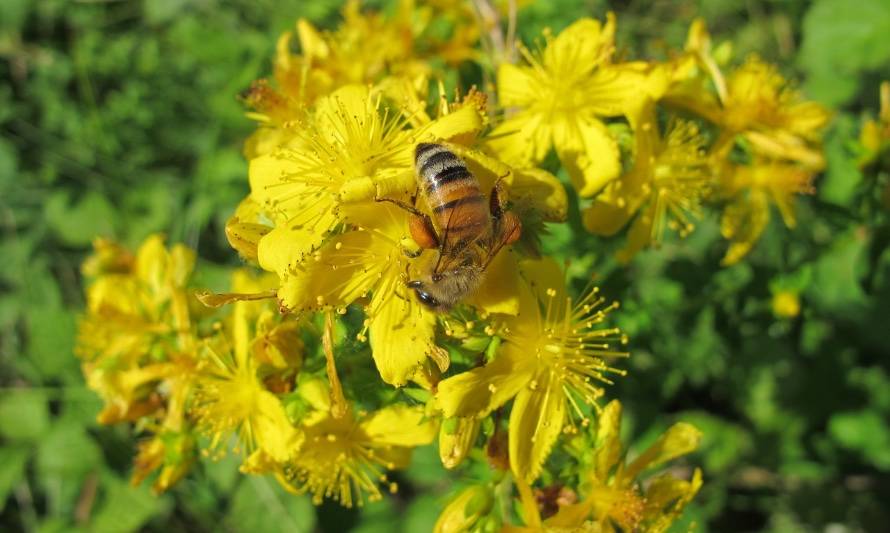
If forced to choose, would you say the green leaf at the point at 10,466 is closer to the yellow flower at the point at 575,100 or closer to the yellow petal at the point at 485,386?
the yellow petal at the point at 485,386

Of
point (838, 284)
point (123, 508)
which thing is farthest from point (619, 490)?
point (123, 508)

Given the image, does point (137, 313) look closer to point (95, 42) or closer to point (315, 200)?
point (315, 200)

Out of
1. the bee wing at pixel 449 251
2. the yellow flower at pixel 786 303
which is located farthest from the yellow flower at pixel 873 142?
the bee wing at pixel 449 251

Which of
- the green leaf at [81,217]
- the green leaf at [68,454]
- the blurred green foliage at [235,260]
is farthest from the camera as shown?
the green leaf at [81,217]

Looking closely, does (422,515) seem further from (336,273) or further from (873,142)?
(873,142)

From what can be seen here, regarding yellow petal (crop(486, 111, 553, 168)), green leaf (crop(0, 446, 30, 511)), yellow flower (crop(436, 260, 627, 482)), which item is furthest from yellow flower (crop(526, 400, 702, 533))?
green leaf (crop(0, 446, 30, 511))

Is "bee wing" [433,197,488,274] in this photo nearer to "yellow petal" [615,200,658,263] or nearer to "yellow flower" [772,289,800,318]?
"yellow petal" [615,200,658,263]

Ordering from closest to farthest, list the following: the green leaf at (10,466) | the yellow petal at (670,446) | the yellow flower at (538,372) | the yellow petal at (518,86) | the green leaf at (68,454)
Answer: the yellow flower at (538,372) → the yellow petal at (670,446) → the yellow petal at (518,86) → the green leaf at (68,454) → the green leaf at (10,466)
